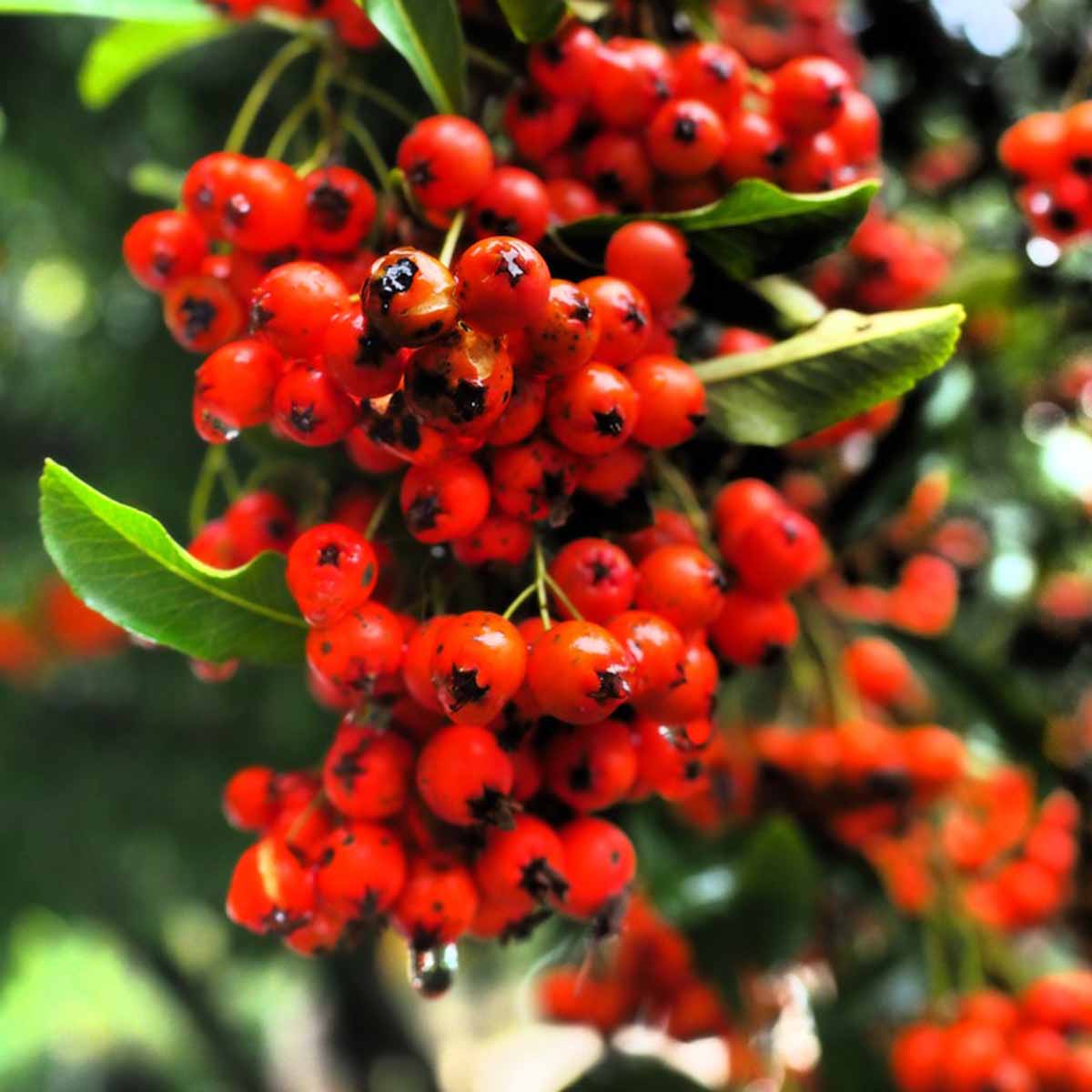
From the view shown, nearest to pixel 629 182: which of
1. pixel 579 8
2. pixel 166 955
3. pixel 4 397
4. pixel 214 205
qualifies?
pixel 579 8

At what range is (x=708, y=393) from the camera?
70 cm

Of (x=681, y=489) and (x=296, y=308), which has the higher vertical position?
(x=296, y=308)

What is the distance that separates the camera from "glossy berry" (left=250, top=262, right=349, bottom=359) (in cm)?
56

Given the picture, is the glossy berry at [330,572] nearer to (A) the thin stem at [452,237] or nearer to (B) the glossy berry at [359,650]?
A: (B) the glossy berry at [359,650]

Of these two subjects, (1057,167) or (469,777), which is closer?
(469,777)

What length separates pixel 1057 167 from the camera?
812mm

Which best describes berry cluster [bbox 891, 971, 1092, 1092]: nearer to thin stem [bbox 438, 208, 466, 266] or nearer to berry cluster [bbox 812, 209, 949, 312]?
berry cluster [bbox 812, 209, 949, 312]

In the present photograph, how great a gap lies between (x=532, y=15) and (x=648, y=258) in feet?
0.55

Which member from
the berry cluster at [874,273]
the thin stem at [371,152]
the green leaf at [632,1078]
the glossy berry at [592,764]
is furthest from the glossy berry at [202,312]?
the green leaf at [632,1078]

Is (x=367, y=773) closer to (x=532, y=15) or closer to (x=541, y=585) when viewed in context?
(x=541, y=585)

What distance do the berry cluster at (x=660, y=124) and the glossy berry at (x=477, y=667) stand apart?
0.28m

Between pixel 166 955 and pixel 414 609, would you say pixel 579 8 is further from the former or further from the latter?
pixel 166 955

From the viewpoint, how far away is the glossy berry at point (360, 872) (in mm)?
593

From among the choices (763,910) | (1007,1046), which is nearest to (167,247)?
(763,910)
